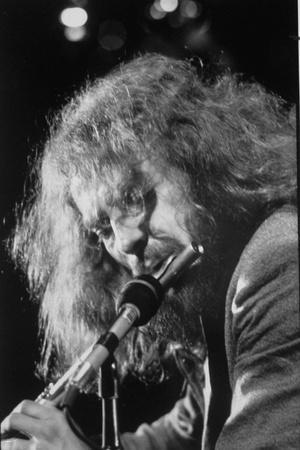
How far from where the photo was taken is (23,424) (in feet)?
4.71

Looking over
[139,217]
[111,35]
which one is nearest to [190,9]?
[111,35]

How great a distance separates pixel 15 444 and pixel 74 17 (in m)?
1.01

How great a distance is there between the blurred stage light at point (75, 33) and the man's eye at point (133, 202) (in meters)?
0.40

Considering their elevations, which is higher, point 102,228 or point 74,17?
point 74,17

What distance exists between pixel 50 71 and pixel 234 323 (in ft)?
2.45

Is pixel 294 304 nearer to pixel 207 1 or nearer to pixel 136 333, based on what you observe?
pixel 136 333

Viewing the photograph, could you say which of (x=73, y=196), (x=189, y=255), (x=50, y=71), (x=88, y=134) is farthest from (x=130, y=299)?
(x=50, y=71)

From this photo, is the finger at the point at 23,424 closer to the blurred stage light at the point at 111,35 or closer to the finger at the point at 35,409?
the finger at the point at 35,409

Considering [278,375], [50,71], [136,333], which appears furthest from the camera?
[50,71]

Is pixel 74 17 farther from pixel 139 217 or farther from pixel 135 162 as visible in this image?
pixel 139 217

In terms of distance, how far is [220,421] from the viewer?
1.43m

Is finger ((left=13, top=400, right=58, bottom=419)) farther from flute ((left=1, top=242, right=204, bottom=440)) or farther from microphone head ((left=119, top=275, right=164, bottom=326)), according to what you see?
microphone head ((left=119, top=275, right=164, bottom=326))

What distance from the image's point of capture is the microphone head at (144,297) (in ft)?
4.80

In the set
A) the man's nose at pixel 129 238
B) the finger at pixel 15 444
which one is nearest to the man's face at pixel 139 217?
the man's nose at pixel 129 238
